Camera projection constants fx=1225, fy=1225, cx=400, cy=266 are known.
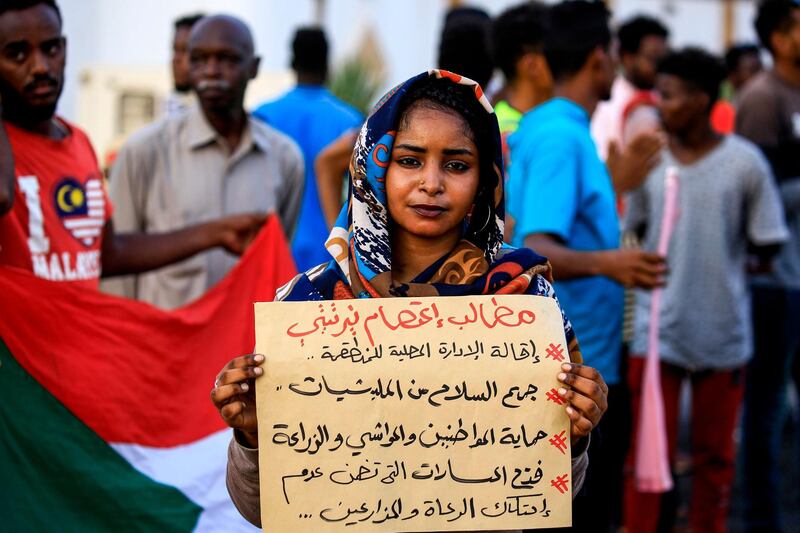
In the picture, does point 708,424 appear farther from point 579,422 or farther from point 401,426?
point 401,426

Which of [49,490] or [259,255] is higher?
[259,255]

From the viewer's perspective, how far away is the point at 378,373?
2855mm

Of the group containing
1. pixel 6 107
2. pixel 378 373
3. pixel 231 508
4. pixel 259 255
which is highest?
pixel 6 107

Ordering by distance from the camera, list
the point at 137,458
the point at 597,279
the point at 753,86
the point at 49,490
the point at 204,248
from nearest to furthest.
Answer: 1. the point at 49,490
2. the point at 137,458
3. the point at 597,279
4. the point at 204,248
5. the point at 753,86

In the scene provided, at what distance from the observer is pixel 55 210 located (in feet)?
14.5

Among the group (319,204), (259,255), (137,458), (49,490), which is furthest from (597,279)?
(319,204)

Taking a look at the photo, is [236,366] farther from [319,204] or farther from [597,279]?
[319,204]

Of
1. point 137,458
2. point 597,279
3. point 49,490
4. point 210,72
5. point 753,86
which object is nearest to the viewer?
point 49,490

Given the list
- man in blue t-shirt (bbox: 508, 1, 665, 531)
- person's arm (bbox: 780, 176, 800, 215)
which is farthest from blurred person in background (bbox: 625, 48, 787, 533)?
man in blue t-shirt (bbox: 508, 1, 665, 531)

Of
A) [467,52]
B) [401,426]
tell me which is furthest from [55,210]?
[467,52]

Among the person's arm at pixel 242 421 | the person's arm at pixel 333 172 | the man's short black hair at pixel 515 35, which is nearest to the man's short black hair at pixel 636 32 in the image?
the person's arm at pixel 333 172

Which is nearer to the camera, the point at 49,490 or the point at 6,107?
the point at 49,490

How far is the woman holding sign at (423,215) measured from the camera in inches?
118

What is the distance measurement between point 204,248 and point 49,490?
1478 millimetres
